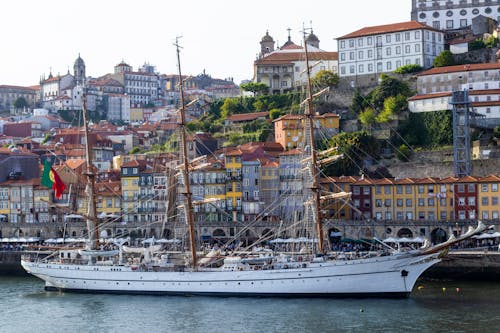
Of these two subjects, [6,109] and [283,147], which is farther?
[6,109]

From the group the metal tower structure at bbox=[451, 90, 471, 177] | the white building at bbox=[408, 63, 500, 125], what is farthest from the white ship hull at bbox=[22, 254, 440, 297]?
the white building at bbox=[408, 63, 500, 125]

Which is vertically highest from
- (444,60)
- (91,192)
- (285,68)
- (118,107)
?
(285,68)

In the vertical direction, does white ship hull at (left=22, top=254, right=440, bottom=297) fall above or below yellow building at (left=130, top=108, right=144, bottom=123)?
below

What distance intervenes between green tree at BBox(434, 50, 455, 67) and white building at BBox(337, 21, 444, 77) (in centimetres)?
170

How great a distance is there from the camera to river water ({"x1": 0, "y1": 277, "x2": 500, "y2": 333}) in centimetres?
3784

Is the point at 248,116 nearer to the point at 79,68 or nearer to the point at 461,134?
the point at 461,134

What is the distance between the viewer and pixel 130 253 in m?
51.9

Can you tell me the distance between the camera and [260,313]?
41.2 meters

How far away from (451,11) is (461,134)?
26.8 metres

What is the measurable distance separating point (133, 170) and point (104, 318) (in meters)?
32.1

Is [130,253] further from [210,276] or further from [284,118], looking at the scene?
[284,118]

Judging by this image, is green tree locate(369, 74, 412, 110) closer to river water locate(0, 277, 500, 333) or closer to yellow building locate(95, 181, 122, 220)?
yellow building locate(95, 181, 122, 220)

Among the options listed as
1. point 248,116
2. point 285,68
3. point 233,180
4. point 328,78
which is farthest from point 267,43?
point 233,180

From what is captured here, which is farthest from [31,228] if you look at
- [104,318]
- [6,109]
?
[6,109]
